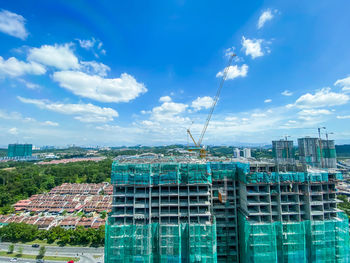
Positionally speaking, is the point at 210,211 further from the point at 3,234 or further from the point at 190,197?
the point at 3,234

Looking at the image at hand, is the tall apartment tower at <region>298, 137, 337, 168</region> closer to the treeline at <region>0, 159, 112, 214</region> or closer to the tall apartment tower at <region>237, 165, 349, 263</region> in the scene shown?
the tall apartment tower at <region>237, 165, 349, 263</region>

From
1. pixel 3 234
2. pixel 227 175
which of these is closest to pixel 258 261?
pixel 227 175

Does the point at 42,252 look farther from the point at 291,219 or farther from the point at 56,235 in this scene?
the point at 291,219

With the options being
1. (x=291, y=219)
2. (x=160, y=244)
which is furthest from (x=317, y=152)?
(x=160, y=244)

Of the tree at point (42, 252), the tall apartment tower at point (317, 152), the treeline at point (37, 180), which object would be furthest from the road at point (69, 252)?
the tall apartment tower at point (317, 152)

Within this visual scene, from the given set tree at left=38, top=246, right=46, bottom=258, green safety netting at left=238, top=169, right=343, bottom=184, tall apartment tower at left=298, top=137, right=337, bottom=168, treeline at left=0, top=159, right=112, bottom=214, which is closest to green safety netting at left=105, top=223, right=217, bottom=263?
green safety netting at left=238, top=169, right=343, bottom=184

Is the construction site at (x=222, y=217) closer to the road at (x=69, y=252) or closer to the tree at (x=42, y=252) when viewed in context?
the road at (x=69, y=252)

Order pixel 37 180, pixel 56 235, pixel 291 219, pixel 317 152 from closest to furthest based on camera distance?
pixel 291 219
pixel 317 152
pixel 56 235
pixel 37 180
